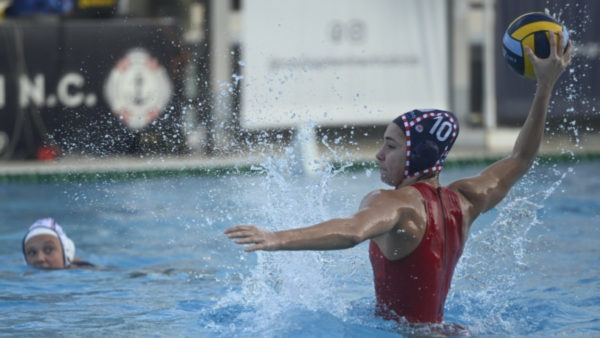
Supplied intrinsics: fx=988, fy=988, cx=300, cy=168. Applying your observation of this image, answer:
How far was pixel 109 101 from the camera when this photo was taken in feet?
35.0

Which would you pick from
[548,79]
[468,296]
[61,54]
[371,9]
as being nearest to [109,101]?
[61,54]

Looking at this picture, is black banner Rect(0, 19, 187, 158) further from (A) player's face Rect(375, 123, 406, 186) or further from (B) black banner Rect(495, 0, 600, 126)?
(A) player's face Rect(375, 123, 406, 186)

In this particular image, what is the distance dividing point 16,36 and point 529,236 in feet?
20.4

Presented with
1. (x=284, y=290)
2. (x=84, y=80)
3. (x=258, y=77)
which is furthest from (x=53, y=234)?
(x=258, y=77)

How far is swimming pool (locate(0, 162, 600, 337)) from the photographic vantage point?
4352mm

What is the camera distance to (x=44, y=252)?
5.84 metres

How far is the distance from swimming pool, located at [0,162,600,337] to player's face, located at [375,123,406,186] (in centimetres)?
59

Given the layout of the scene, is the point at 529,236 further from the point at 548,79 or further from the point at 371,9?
the point at 371,9

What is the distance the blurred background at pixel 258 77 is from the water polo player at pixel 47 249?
4.03 m

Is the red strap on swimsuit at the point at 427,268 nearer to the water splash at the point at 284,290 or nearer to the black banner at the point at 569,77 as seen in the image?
the water splash at the point at 284,290

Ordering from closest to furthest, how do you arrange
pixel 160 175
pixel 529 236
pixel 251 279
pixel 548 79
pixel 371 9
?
pixel 548 79 → pixel 251 279 → pixel 529 236 → pixel 160 175 → pixel 371 9

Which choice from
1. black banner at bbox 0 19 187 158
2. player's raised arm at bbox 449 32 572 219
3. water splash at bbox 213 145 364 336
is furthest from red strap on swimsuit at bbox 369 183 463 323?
black banner at bbox 0 19 187 158

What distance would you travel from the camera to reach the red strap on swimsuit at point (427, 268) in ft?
11.5

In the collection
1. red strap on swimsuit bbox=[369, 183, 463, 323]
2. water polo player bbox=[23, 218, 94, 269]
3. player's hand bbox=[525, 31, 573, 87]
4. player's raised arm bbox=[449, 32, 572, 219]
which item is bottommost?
water polo player bbox=[23, 218, 94, 269]
